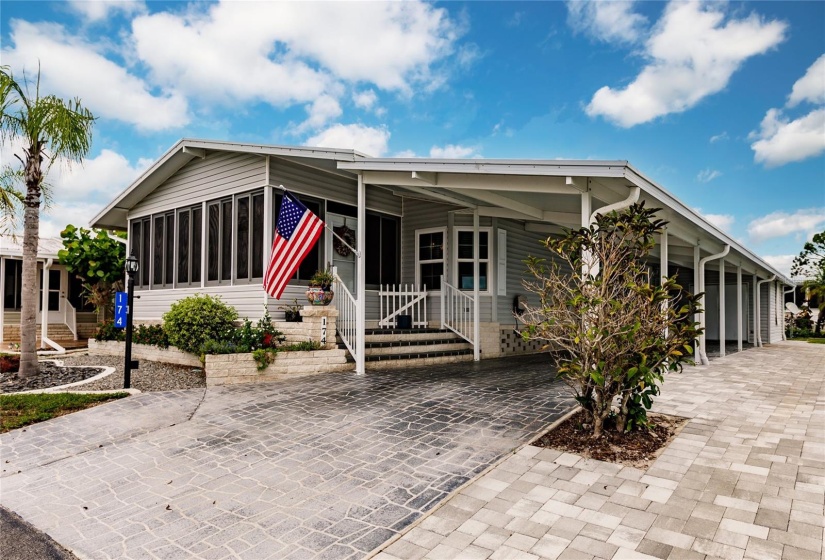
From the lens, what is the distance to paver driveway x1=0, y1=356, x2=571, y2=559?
10.1 feet

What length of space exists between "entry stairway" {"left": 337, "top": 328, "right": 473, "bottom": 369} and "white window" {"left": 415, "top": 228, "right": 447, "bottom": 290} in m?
1.31

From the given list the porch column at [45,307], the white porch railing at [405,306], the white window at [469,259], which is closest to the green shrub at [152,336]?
the porch column at [45,307]

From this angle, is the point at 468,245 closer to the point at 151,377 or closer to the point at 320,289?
the point at 320,289

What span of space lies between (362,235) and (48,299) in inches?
463

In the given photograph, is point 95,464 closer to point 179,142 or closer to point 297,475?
point 297,475

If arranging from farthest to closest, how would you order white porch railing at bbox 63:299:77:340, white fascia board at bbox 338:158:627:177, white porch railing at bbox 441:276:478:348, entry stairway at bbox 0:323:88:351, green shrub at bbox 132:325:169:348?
white porch railing at bbox 63:299:77:340, entry stairway at bbox 0:323:88:351, white porch railing at bbox 441:276:478:348, green shrub at bbox 132:325:169:348, white fascia board at bbox 338:158:627:177

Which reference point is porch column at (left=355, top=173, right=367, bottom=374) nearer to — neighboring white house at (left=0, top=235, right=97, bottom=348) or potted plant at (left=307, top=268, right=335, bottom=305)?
potted plant at (left=307, top=268, right=335, bottom=305)

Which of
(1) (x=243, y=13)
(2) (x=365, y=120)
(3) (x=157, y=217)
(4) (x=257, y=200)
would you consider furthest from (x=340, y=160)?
(2) (x=365, y=120)

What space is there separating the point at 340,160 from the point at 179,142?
443 centimetres

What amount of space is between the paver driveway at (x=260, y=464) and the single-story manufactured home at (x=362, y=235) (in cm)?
252

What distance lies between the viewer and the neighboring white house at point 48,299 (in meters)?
13.3

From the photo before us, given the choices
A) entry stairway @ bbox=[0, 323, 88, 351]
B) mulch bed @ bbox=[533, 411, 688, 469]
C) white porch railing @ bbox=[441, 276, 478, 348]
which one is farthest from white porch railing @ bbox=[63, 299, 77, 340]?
mulch bed @ bbox=[533, 411, 688, 469]

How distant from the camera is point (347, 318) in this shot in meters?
8.70

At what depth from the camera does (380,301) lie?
1057 cm
